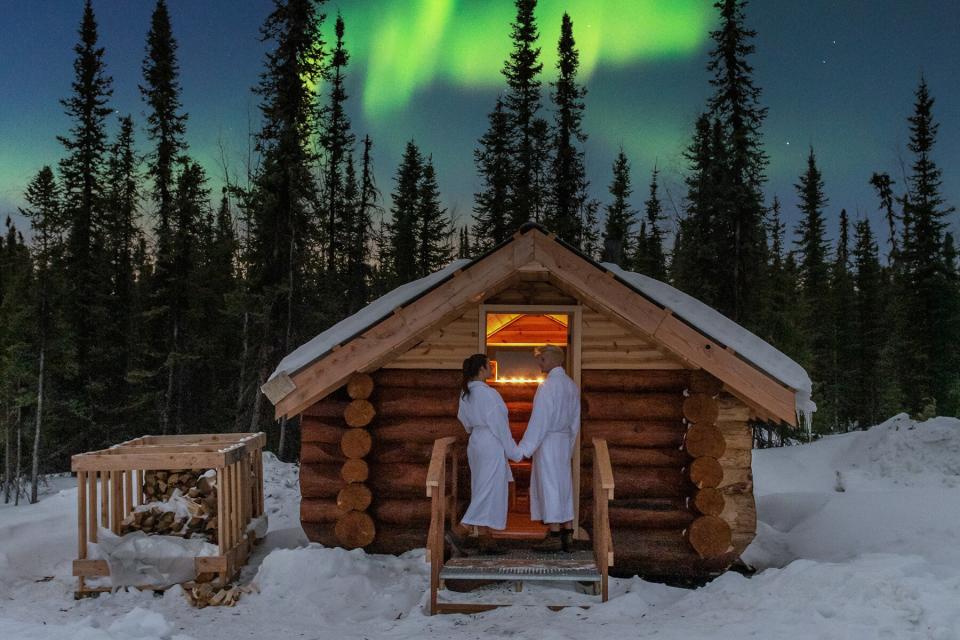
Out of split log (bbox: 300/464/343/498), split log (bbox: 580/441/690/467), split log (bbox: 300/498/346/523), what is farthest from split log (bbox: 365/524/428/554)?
split log (bbox: 580/441/690/467)

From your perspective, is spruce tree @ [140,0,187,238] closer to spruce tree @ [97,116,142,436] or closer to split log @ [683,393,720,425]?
spruce tree @ [97,116,142,436]

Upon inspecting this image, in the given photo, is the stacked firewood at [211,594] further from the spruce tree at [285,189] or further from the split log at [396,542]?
the spruce tree at [285,189]

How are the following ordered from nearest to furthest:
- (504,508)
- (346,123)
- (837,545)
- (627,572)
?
1. (504,508)
2. (627,572)
3. (837,545)
4. (346,123)

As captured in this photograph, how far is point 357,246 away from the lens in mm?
34625

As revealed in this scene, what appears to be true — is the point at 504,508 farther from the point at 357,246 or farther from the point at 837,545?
the point at 357,246

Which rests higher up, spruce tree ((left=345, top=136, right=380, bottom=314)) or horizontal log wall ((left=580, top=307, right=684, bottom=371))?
spruce tree ((left=345, top=136, right=380, bottom=314))

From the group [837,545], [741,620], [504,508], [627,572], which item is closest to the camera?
[741,620]

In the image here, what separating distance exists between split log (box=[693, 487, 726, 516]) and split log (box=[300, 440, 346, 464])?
412 centimetres

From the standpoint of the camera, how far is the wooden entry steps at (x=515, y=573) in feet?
21.7

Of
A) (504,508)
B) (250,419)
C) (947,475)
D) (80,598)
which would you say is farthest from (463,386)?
(250,419)

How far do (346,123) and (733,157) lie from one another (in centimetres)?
1827

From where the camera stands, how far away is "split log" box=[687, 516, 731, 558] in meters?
7.80

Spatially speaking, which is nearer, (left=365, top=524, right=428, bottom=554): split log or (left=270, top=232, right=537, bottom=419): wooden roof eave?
(left=270, top=232, right=537, bottom=419): wooden roof eave

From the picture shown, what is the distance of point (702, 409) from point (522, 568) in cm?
275
